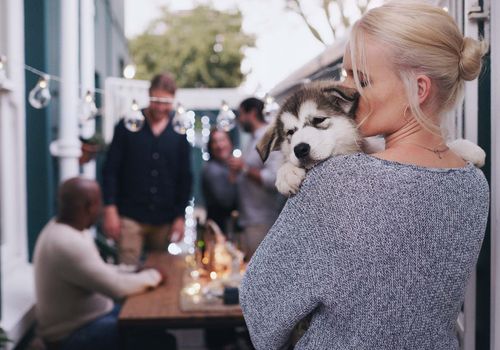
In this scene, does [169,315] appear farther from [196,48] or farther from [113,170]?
[196,48]

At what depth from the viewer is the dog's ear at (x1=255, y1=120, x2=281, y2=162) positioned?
5.25ft

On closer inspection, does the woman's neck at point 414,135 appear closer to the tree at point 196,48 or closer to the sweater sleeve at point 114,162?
the sweater sleeve at point 114,162

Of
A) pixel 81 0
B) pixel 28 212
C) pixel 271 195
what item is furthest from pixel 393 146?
pixel 81 0

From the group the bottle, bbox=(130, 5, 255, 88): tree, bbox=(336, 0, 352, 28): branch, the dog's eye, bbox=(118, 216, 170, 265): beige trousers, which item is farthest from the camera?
bbox=(130, 5, 255, 88): tree

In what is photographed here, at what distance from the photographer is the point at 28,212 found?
15.1 feet

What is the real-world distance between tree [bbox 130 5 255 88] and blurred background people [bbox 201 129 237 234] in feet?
81.7

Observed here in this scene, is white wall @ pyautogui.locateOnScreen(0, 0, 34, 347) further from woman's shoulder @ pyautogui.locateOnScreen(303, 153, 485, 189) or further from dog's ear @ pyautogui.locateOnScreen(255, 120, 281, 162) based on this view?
woman's shoulder @ pyautogui.locateOnScreen(303, 153, 485, 189)

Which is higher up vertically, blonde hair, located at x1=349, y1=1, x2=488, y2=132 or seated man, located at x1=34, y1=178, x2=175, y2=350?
blonde hair, located at x1=349, y1=1, x2=488, y2=132

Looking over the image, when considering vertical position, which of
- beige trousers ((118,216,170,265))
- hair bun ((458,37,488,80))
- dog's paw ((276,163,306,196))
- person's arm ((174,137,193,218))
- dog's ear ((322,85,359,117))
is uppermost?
hair bun ((458,37,488,80))

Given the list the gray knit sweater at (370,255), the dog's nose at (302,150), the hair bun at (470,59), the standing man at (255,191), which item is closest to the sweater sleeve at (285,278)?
the gray knit sweater at (370,255)

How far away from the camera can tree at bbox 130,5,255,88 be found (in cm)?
3065

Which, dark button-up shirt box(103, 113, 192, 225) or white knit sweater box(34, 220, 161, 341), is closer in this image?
white knit sweater box(34, 220, 161, 341)

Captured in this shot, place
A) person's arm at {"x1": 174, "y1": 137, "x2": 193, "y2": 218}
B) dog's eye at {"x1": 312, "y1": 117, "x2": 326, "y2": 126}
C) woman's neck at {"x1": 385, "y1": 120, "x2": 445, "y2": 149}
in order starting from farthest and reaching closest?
1. person's arm at {"x1": 174, "y1": 137, "x2": 193, "y2": 218}
2. dog's eye at {"x1": 312, "y1": 117, "x2": 326, "y2": 126}
3. woman's neck at {"x1": 385, "y1": 120, "x2": 445, "y2": 149}

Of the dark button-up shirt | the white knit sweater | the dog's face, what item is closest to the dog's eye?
the dog's face
